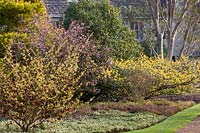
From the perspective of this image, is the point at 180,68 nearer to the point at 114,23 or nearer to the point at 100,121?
the point at 114,23

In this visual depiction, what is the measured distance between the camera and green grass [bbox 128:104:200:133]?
A: 45.5 feet

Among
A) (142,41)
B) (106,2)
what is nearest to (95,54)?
(106,2)

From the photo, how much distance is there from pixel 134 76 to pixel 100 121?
17.0 ft

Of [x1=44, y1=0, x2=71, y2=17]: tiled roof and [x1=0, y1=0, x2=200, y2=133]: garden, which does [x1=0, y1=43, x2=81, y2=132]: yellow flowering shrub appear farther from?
[x1=44, y1=0, x2=71, y2=17]: tiled roof

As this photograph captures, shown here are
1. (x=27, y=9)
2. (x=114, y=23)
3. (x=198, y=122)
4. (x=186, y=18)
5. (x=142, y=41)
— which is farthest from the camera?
(x=142, y=41)

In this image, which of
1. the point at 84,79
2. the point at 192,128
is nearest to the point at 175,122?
the point at 192,128

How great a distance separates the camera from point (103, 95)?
70.7ft

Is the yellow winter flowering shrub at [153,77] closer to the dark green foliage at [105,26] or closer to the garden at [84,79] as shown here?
the garden at [84,79]

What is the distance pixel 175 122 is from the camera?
15.4 metres

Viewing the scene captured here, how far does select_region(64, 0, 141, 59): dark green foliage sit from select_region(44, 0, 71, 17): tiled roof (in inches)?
432

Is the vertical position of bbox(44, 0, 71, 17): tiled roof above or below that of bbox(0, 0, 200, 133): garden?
above

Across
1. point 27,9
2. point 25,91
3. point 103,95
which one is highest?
point 27,9

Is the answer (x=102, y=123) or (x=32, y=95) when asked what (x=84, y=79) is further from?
(x=32, y=95)

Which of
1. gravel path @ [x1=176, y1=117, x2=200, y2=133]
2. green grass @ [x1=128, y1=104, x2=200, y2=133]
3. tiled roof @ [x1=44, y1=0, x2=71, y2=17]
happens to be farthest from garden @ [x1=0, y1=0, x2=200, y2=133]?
tiled roof @ [x1=44, y1=0, x2=71, y2=17]
